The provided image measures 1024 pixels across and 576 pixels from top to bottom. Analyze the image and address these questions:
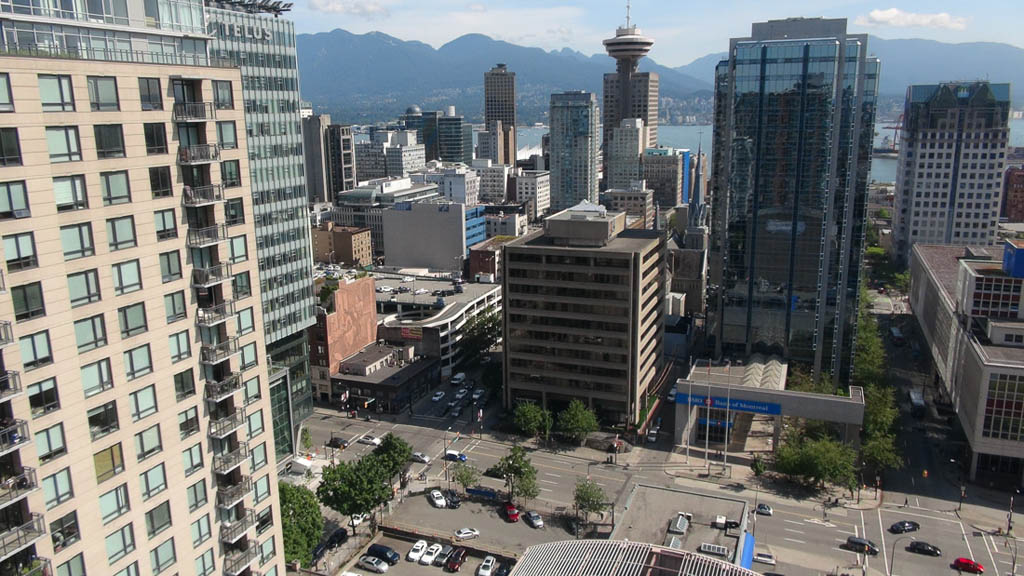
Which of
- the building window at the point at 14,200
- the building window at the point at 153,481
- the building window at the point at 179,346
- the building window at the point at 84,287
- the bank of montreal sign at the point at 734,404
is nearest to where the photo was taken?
the building window at the point at 14,200

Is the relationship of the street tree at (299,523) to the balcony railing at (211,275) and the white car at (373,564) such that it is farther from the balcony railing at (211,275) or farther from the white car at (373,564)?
the balcony railing at (211,275)

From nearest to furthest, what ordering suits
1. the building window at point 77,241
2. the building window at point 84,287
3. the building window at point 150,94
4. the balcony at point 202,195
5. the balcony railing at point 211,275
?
the building window at point 77,241, the building window at point 84,287, the building window at point 150,94, the balcony at point 202,195, the balcony railing at point 211,275

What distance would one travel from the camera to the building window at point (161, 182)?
75.1 ft

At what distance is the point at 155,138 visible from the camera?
22.8 meters

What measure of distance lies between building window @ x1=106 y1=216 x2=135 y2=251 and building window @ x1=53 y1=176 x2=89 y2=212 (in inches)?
39.4

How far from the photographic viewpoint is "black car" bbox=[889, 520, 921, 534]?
59006 mm

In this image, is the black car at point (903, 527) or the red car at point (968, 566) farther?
the black car at point (903, 527)

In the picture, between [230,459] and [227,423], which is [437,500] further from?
[227,423]

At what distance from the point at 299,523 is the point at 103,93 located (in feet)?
123

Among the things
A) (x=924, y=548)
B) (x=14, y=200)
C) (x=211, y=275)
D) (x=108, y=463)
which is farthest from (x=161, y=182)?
(x=924, y=548)

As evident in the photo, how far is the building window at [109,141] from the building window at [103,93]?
51cm

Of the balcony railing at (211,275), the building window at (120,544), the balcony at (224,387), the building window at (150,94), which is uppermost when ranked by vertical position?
the building window at (150,94)

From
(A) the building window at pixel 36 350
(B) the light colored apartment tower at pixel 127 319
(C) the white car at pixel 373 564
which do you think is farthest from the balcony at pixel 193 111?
(C) the white car at pixel 373 564

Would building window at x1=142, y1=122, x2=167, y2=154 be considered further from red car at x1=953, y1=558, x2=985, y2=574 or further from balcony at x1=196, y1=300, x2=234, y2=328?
red car at x1=953, y1=558, x2=985, y2=574
